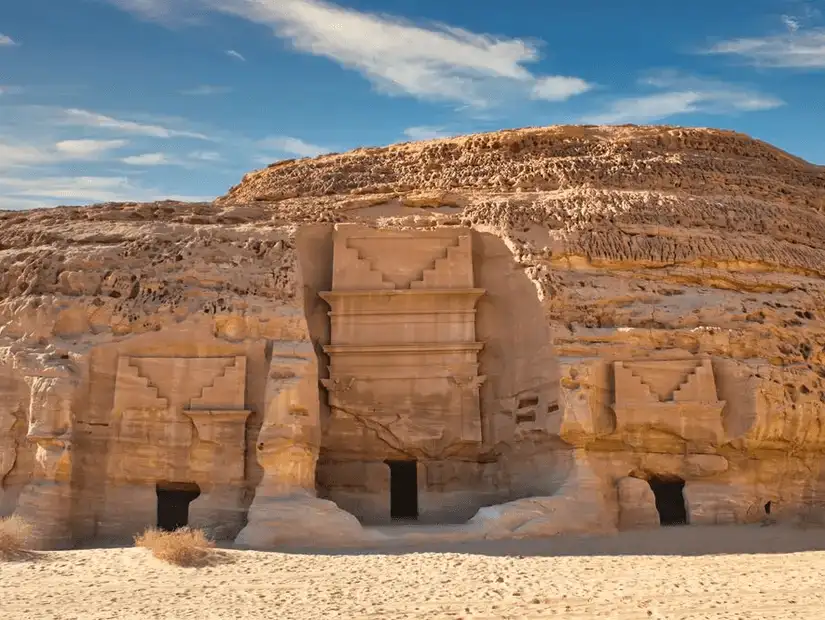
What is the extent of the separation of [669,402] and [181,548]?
7800mm

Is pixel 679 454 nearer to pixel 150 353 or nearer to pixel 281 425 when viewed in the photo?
pixel 281 425

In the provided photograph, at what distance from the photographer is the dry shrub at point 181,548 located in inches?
492

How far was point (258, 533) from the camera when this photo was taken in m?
13.8

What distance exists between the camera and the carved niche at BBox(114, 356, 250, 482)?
14977mm

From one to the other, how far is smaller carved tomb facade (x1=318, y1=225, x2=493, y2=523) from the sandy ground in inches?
103

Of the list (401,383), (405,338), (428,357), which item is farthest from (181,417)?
(428,357)

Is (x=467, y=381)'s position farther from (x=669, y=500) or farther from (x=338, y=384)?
(x=669, y=500)

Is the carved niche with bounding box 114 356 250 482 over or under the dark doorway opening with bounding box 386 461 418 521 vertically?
over

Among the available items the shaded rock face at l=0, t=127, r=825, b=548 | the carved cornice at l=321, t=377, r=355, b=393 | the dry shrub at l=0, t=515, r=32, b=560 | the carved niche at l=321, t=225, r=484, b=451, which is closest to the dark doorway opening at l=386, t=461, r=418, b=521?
the shaded rock face at l=0, t=127, r=825, b=548

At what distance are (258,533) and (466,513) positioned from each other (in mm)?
3881

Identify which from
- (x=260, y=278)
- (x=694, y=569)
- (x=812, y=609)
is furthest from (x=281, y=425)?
(x=812, y=609)

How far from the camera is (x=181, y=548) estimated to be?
1254cm

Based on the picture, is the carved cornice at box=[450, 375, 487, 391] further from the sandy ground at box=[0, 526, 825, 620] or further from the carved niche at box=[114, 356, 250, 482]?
the carved niche at box=[114, 356, 250, 482]

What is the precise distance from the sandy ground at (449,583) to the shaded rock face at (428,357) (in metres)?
0.99
